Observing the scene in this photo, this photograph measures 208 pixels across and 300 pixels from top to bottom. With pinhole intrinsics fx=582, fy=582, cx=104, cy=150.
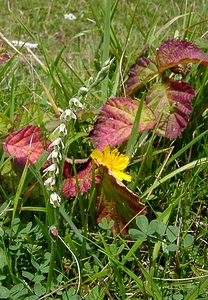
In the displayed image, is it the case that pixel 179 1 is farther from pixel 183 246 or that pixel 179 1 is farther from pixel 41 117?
pixel 183 246

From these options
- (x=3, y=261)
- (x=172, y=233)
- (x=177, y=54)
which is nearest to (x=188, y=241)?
(x=172, y=233)

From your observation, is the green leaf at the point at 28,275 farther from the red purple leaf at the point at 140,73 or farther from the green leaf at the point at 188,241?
the red purple leaf at the point at 140,73

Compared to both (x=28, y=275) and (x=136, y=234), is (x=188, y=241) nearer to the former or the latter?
(x=136, y=234)

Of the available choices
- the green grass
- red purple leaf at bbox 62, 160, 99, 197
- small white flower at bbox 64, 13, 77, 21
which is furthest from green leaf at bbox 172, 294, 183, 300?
small white flower at bbox 64, 13, 77, 21

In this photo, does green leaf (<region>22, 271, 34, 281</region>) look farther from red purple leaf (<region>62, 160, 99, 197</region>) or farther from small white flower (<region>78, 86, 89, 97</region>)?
small white flower (<region>78, 86, 89, 97</region>)

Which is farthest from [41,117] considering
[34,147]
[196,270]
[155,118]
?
[196,270]

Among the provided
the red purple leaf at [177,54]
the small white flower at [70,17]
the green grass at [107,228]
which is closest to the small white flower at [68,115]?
the green grass at [107,228]
